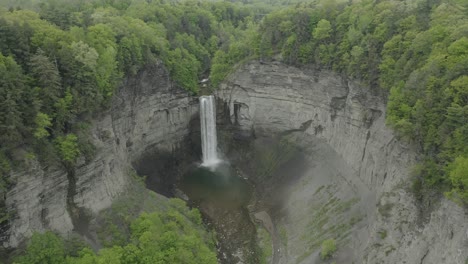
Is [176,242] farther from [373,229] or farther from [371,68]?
[371,68]

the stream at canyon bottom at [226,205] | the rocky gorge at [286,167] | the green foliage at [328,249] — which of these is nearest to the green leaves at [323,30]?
the rocky gorge at [286,167]

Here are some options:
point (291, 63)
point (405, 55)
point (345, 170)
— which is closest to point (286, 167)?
point (345, 170)

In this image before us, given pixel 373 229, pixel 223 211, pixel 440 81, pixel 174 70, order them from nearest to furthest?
pixel 440 81, pixel 373 229, pixel 223 211, pixel 174 70

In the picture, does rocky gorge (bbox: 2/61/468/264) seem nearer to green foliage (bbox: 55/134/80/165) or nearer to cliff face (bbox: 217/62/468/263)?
cliff face (bbox: 217/62/468/263)

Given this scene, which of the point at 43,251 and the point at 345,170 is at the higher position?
the point at 43,251

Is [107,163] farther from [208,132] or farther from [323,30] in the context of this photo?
[323,30]

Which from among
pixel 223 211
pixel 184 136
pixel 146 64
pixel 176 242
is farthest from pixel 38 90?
pixel 184 136

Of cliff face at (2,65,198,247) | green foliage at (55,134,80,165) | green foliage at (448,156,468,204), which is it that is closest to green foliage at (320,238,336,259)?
green foliage at (448,156,468,204)
